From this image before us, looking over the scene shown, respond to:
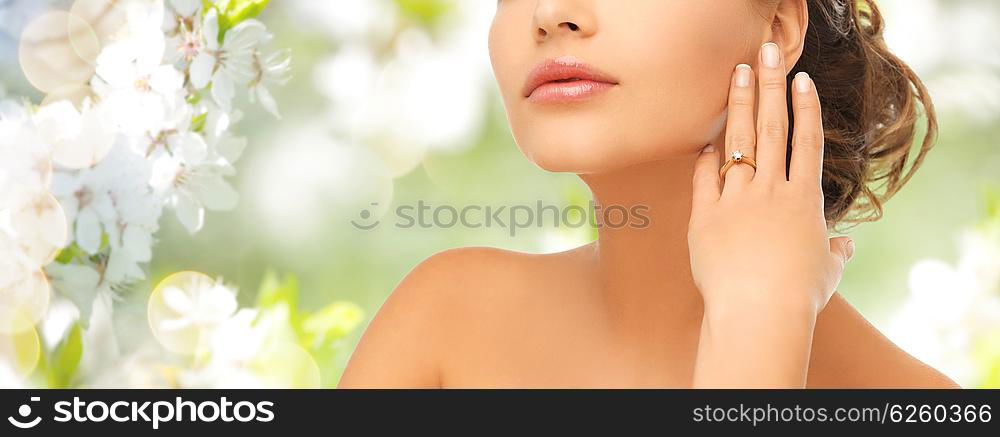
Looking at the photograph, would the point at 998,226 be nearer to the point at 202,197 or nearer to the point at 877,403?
the point at 877,403

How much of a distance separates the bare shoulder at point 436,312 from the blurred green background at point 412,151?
0.45 metres

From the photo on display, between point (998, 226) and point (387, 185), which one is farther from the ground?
point (387, 185)

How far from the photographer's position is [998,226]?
4.55ft

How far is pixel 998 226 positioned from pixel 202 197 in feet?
3.80

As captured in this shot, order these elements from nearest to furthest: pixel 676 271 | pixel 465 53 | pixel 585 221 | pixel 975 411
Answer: pixel 975 411, pixel 676 271, pixel 585 221, pixel 465 53

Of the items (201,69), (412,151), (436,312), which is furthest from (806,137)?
(412,151)

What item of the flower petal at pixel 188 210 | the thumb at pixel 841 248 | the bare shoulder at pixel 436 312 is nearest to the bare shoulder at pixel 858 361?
the thumb at pixel 841 248

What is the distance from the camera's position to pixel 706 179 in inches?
38.7

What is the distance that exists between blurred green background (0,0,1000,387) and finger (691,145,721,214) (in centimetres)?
64

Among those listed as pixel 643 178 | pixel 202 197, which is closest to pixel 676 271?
pixel 643 178

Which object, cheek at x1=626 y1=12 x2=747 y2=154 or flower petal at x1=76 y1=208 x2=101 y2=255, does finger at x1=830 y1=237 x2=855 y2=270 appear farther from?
flower petal at x1=76 y1=208 x2=101 y2=255

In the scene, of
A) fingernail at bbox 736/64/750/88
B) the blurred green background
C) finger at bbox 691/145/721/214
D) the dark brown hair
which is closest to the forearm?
finger at bbox 691/145/721/214

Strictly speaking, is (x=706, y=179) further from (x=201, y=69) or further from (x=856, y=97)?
(x=201, y=69)

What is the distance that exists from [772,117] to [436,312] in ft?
1.55
